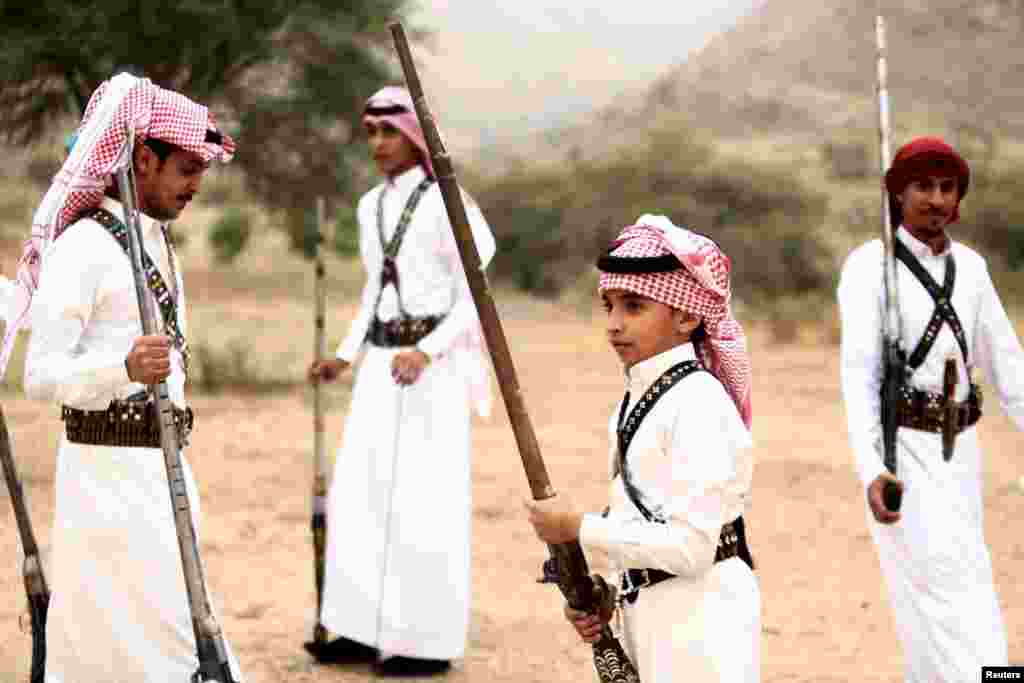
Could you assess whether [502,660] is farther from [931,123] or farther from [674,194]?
[931,123]

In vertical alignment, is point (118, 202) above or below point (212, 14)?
below

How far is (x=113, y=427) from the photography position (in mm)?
4566

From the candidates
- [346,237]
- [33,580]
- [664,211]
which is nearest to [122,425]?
[33,580]

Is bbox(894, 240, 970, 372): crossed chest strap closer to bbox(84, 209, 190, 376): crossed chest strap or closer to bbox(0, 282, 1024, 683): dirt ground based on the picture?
bbox(0, 282, 1024, 683): dirt ground

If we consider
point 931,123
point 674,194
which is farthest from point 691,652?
point 931,123

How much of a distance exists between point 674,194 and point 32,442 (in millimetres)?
20888

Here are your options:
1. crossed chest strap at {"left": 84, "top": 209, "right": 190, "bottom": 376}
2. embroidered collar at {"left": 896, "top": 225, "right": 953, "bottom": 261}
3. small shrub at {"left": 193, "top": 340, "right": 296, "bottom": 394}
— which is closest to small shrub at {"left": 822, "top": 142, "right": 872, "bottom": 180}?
small shrub at {"left": 193, "top": 340, "right": 296, "bottom": 394}

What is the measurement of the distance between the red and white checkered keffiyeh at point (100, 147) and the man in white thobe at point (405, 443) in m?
2.19

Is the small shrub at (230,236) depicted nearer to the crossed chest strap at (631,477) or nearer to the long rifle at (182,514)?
the long rifle at (182,514)

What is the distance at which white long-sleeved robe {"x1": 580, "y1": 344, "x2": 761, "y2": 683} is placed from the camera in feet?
11.8

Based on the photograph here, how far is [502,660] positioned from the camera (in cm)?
717

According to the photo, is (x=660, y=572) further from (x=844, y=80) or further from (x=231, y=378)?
(x=844, y=80)

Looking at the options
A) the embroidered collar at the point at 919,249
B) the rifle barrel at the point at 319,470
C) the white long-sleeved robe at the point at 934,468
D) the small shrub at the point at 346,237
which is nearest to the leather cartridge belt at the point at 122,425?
the rifle barrel at the point at 319,470

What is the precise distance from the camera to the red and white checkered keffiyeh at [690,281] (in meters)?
3.78
